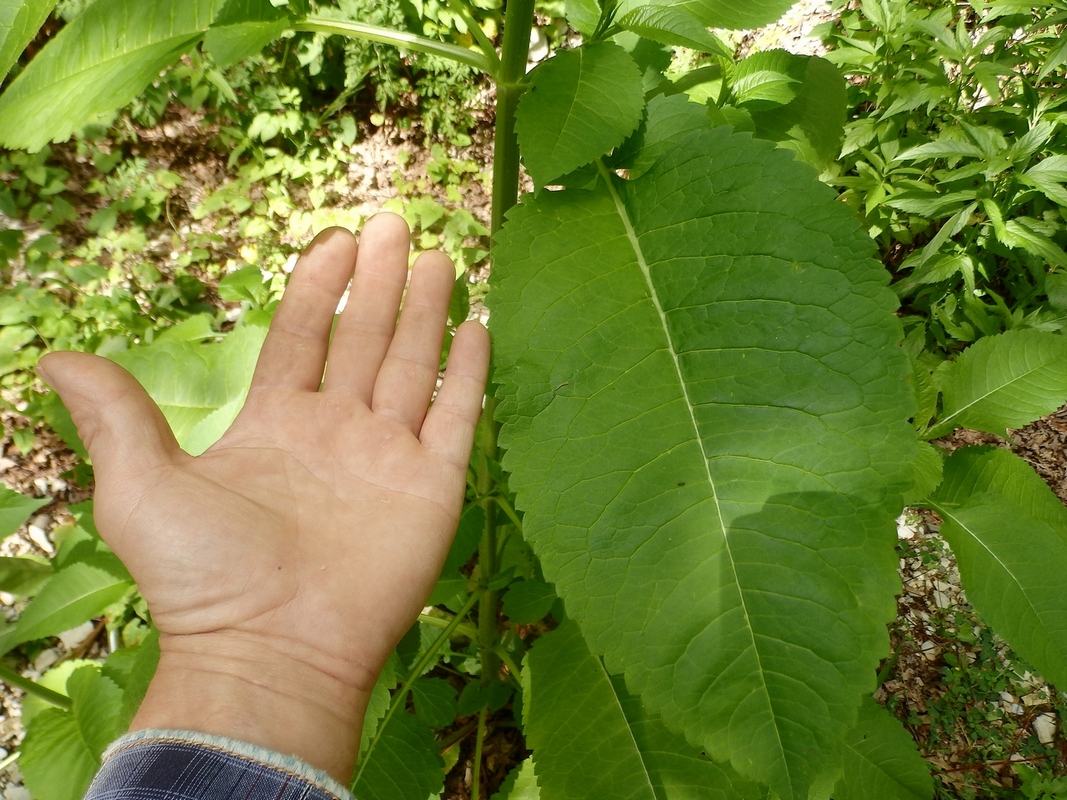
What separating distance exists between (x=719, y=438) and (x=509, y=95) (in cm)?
66

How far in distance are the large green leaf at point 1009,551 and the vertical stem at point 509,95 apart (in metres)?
1.21

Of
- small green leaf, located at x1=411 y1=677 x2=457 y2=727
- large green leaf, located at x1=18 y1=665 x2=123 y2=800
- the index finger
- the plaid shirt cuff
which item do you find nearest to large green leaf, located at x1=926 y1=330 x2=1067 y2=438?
small green leaf, located at x1=411 y1=677 x2=457 y2=727

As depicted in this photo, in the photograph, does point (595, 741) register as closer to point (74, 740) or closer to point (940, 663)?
point (74, 740)

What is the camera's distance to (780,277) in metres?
1.03

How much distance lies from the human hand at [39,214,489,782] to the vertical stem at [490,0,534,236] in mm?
287

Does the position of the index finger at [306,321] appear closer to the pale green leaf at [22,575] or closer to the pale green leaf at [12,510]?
the pale green leaf at [12,510]

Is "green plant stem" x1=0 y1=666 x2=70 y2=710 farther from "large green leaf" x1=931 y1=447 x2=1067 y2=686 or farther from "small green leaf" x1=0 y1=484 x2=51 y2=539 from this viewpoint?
"large green leaf" x1=931 y1=447 x2=1067 y2=686

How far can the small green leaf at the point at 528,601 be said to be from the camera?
1574 millimetres

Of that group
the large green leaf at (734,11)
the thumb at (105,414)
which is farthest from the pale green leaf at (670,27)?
the thumb at (105,414)

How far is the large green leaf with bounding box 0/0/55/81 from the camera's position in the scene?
31.6 inches

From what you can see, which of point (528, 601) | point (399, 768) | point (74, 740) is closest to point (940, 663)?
point (528, 601)

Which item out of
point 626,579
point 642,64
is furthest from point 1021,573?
point 642,64

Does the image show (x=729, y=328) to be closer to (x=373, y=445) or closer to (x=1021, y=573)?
(x=373, y=445)

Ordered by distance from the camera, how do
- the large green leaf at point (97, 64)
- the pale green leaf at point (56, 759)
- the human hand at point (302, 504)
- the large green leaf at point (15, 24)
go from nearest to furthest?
the large green leaf at point (15, 24) → the large green leaf at point (97, 64) → the human hand at point (302, 504) → the pale green leaf at point (56, 759)
